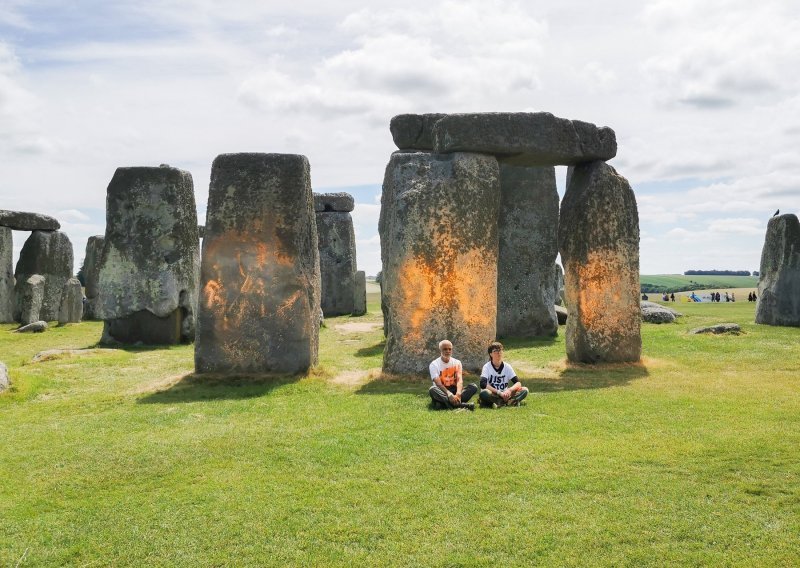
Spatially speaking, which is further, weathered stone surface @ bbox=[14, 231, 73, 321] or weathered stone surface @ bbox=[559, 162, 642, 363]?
weathered stone surface @ bbox=[14, 231, 73, 321]

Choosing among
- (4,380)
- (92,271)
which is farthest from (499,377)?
(92,271)

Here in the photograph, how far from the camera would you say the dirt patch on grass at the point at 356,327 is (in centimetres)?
2086

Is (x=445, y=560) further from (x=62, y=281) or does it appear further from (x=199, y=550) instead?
(x=62, y=281)

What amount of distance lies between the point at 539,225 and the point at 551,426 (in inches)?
406

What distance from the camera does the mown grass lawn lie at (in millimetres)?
5086

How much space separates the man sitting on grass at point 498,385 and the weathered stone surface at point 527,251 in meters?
8.38

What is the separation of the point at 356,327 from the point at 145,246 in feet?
22.4

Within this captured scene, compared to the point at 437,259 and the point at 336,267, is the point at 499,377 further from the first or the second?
the point at 336,267

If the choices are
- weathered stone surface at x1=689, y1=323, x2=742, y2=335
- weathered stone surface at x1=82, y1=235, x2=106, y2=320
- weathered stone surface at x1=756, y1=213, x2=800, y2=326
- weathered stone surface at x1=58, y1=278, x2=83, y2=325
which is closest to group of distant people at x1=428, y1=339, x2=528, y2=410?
weathered stone surface at x1=689, y1=323, x2=742, y2=335

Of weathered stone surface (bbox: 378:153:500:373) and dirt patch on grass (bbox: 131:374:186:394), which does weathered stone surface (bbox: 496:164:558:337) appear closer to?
weathered stone surface (bbox: 378:153:500:373)

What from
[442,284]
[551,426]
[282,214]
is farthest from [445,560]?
[282,214]

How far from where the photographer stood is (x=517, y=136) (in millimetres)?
11445

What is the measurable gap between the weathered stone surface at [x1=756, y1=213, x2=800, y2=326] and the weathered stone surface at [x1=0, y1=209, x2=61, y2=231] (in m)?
21.5

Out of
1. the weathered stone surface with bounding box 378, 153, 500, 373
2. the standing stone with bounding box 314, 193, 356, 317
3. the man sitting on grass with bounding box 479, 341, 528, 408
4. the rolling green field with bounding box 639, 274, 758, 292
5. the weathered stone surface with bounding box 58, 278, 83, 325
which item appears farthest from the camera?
the rolling green field with bounding box 639, 274, 758, 292
